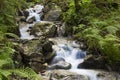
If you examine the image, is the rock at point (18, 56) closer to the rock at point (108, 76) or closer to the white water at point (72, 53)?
the white water at point (72, 53)

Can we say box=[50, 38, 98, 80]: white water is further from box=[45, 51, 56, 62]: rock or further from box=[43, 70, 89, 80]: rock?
box=[43, 70, 89, 80]: rock

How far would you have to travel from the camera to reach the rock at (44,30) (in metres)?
13.0

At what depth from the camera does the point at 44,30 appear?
43.7 feet

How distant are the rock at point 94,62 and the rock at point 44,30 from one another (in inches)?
162

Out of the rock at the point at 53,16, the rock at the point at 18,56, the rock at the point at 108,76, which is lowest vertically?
the rock at the point at 108,76

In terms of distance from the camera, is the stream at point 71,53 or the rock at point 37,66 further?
the stream at point 71,53

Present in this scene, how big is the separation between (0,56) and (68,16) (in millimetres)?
8317

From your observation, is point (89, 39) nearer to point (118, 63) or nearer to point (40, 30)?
point (118, 63)

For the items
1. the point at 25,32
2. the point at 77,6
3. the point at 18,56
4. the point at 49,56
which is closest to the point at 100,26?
the point at 49,56

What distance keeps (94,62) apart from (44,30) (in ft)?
16.3

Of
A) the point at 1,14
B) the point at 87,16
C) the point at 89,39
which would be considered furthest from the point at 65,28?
the point at 1,14

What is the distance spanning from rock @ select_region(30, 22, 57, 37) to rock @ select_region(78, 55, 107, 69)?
410 centimetres

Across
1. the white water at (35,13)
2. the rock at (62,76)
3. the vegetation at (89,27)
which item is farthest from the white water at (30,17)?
the rock at (62,76)

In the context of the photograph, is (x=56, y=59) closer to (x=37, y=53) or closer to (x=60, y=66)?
(x=60, y=66)
